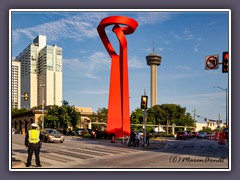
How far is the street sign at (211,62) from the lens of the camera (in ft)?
51.9

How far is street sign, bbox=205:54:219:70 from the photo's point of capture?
51.9ft

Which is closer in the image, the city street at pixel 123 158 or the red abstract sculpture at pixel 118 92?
the city street at pixel 123 158

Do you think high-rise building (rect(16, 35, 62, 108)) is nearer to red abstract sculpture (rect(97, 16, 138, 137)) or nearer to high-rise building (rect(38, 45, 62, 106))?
high-rise building (rect(38, 45, 62, 106))

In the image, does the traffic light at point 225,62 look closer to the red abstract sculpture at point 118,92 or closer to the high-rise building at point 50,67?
the high-rise building at point 50,67

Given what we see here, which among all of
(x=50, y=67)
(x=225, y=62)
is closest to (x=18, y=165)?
(x=50, y=67)

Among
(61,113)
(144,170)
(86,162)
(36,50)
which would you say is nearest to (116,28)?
(36,50)

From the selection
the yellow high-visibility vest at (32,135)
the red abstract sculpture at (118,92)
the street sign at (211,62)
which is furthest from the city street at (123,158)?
the red abstract sculpture at (118,92)

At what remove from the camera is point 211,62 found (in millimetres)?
16031

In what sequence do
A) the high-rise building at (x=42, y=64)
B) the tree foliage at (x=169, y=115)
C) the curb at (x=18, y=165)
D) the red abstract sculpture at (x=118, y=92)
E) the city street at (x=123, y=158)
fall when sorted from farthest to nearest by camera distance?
the tree foliage at (x=169, y=115)
the red abstract sculpture at (x=118, y=92)
the high-rise building at (x=42, y=64)
the city street at (x=123, y=158)
the curb at (x=18, y=165)

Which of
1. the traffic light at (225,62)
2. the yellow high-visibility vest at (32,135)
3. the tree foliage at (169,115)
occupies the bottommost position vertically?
the tree foliage at (169,115)

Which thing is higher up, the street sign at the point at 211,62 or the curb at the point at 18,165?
the street sign at the point at 211,62

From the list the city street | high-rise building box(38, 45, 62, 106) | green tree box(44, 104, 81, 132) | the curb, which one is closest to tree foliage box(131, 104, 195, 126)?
→ green tree box(44, 104, 81, 132)

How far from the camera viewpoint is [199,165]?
13.8 meters

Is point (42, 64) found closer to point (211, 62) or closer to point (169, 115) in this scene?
point (211, 62)
